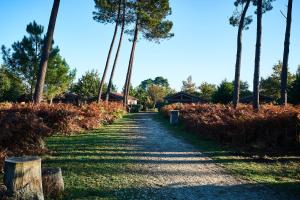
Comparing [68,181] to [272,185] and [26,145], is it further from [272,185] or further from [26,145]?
[272,185]

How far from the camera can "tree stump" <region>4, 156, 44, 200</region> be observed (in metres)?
5.14

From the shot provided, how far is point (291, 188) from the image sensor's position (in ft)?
22.5

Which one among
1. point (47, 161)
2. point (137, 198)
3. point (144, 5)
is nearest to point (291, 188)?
point (137, 198)

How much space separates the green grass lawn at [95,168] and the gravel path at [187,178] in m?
0.37

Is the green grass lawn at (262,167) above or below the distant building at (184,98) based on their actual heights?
below

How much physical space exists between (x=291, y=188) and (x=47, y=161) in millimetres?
5682

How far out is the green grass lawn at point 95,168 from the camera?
6.29m

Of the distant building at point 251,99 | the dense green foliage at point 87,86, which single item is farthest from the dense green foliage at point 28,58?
the distant building at point 251,99

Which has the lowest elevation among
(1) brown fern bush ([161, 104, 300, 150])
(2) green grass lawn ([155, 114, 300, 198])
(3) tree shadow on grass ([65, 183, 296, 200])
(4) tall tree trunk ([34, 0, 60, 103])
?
(3) tree shadow on grass ([65, 183, 296, 200])

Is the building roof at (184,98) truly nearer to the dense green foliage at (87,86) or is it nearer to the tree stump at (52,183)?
the dense green foliage at (87,86)

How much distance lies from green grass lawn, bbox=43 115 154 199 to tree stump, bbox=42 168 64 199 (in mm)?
157

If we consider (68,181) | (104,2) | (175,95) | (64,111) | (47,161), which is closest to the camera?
(68,181)

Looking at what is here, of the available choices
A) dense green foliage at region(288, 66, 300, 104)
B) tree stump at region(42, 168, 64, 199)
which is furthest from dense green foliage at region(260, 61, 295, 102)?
tree stump at region(42, 168, 64, 199)

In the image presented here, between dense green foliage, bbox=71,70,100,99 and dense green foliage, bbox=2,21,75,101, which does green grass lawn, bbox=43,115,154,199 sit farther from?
dense green foliage, bbox=71,70,100,99
